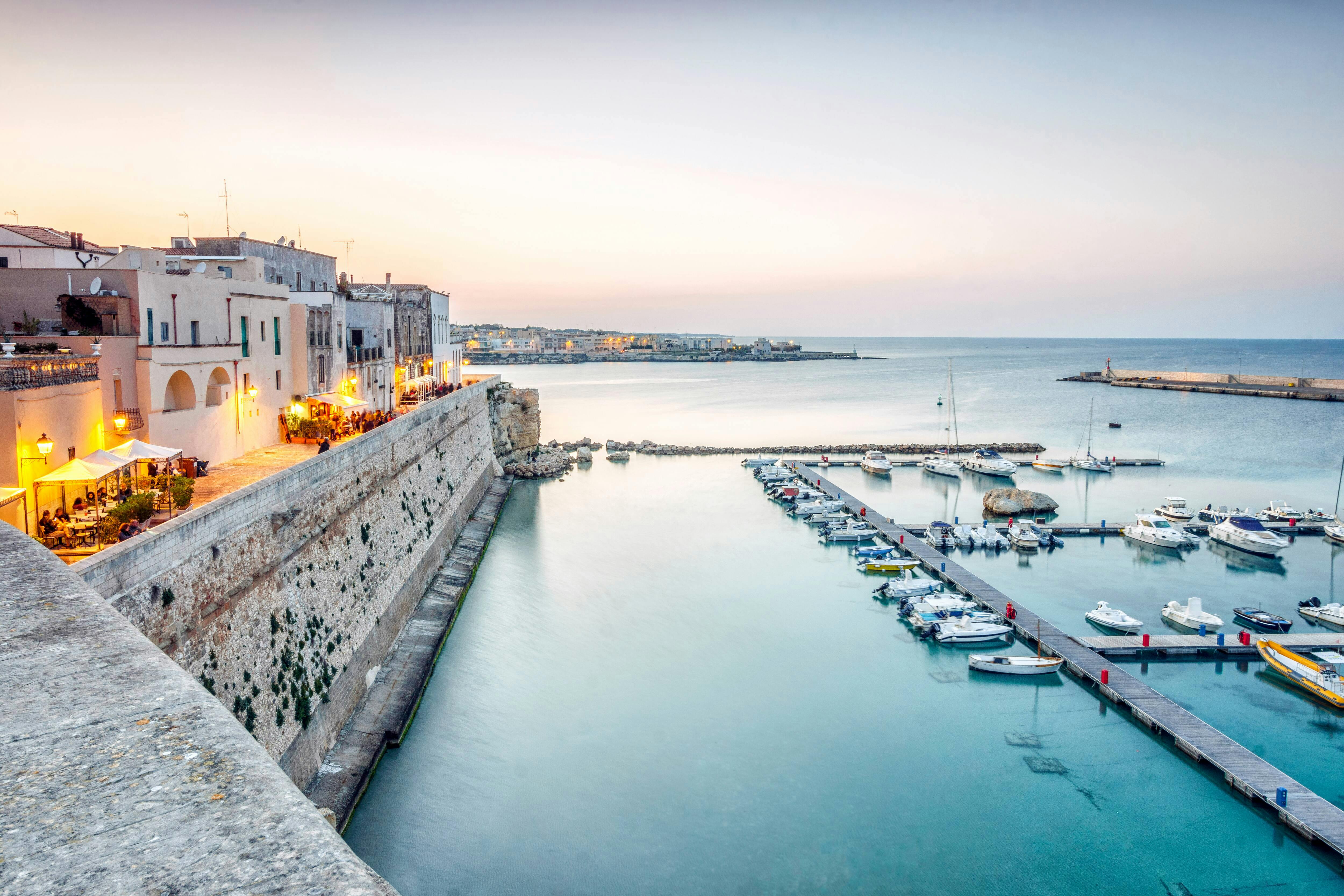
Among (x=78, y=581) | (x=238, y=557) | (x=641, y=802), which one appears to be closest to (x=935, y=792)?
(x=641, y=802)

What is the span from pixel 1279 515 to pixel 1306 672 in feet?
50.3

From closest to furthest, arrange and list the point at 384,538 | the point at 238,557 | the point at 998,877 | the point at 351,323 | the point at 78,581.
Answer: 1. the point at 78,581
2. the point at 238,557
3. the point at 998,877
4. the point at 384,538
5. the point at 351,323

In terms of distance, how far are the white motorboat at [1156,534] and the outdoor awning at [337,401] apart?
23.7m

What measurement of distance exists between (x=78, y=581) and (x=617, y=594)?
16.8m

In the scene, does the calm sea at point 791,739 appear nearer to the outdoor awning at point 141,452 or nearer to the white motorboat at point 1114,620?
the white motorboat at point 1114,620

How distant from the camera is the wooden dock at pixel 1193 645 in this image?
16828 millimetres

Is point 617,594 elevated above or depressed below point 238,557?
below

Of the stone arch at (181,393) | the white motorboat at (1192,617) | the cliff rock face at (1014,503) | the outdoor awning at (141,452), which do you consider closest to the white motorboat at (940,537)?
the cliff rock face at (1014,503)

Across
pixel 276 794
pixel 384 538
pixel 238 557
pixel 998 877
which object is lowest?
pixel 998 877

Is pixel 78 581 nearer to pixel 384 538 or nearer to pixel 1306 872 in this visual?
pixel 384 538

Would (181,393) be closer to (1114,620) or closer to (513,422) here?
(1114,620)

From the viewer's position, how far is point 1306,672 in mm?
15547

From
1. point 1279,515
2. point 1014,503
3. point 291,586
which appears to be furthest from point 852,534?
point 291,586

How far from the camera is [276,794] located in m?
2.45
